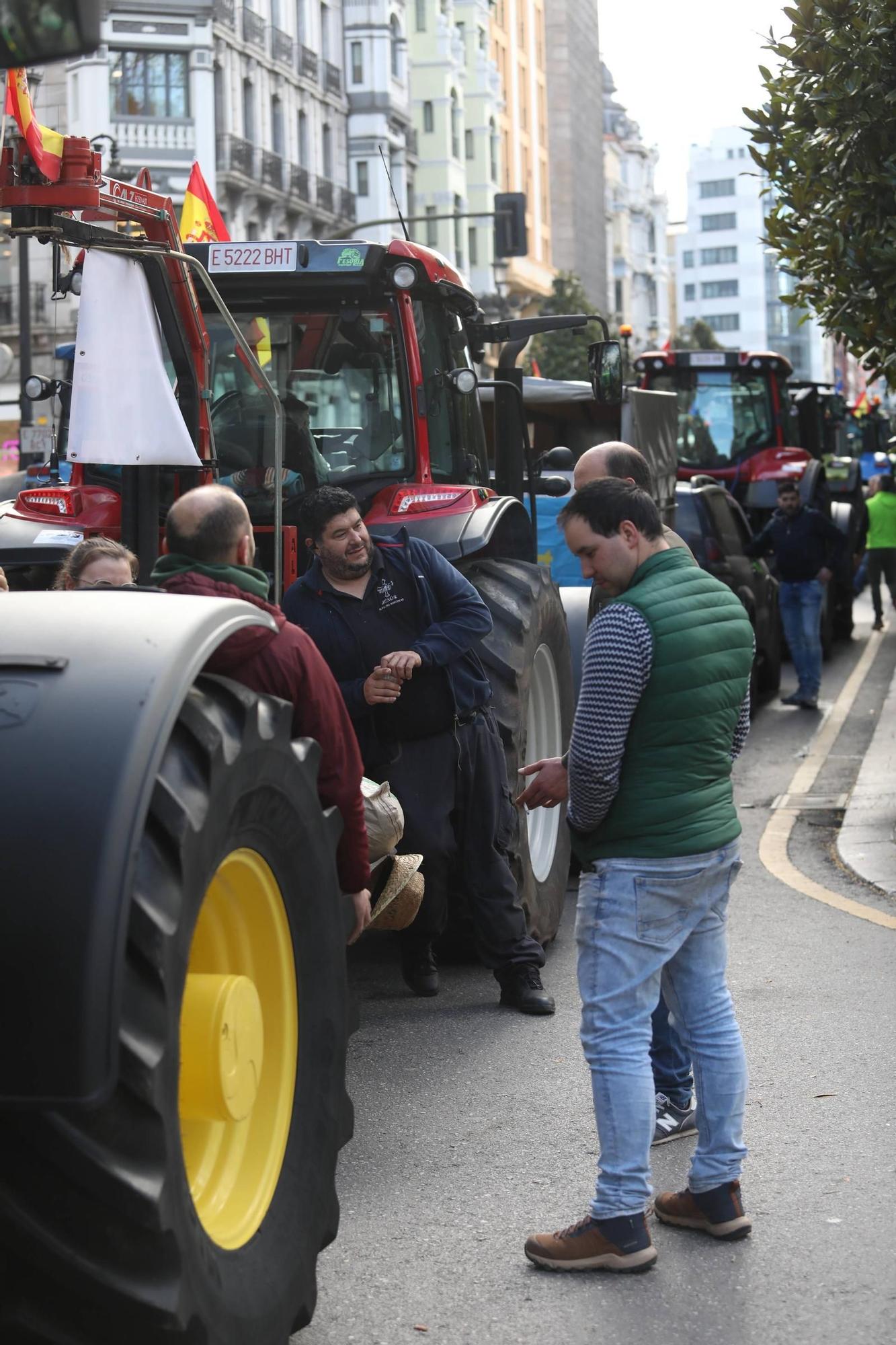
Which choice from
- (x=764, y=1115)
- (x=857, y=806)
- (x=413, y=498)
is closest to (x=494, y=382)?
(x=413, y=498)

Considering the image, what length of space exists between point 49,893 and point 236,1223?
97 centimetres

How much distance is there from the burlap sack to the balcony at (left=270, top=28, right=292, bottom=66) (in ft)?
172

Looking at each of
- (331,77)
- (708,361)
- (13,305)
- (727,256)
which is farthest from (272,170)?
(727,256)

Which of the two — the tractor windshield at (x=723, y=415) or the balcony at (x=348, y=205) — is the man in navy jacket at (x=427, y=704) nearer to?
the tractor windshield at (x=723, y=415)

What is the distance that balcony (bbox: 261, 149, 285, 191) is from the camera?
175ft

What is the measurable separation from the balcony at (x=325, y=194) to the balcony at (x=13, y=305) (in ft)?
37.7

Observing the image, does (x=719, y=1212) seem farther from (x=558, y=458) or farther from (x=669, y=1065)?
(x=558, y=458)

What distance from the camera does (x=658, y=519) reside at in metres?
4.54

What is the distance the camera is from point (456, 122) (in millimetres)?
70562

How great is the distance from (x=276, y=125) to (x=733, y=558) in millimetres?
43210

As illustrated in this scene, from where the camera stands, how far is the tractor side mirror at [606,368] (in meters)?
10.2

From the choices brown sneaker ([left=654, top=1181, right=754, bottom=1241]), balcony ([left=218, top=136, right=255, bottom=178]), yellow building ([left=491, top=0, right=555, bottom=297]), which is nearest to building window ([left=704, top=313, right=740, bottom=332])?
yellow building ([left=491, top=0, right=555, bottom=297])

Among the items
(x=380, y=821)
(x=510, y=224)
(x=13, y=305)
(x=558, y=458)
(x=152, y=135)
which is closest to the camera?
(x=380, y=821)

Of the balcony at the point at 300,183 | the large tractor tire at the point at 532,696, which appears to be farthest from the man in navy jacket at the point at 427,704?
the balcony at the point at 300,183
